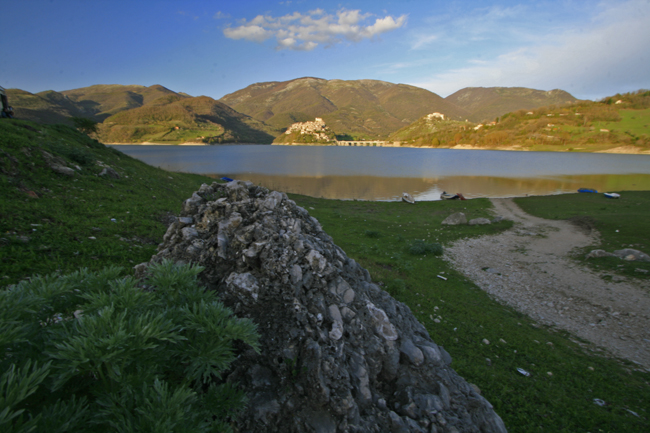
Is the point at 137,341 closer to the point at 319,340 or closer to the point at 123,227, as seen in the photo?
the point at 319,340

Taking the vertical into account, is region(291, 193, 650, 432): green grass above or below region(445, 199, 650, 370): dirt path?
above

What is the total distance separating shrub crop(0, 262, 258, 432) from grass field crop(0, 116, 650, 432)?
5315mm

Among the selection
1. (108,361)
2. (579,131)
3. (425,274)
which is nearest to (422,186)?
(425,274)

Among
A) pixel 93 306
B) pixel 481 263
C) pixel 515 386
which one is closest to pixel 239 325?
pixel 93 306

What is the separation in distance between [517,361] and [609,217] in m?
22.3

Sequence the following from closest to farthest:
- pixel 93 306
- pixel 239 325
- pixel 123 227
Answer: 1. pixel 93 306
2. pixel 239 325
3. pixel 123 227

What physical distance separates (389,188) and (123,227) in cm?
4281

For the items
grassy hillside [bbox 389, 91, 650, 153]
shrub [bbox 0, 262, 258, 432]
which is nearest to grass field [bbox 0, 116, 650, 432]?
shrub [bbox 0, 262, 258, 432]

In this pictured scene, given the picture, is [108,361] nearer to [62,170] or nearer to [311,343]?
[311,343]

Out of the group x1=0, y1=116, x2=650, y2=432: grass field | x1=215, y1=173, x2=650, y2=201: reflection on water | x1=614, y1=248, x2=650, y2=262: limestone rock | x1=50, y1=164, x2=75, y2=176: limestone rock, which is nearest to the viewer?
x1=0, y1=116, x2=650, y2=432: grass field

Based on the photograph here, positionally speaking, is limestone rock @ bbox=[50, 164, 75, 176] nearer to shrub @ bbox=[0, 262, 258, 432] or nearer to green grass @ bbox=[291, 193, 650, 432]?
green grass @ bbox=[291, 193, 650, 432]

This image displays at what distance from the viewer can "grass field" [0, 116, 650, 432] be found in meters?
5.31

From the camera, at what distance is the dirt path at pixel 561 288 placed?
8422 mm

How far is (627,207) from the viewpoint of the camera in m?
24.5
